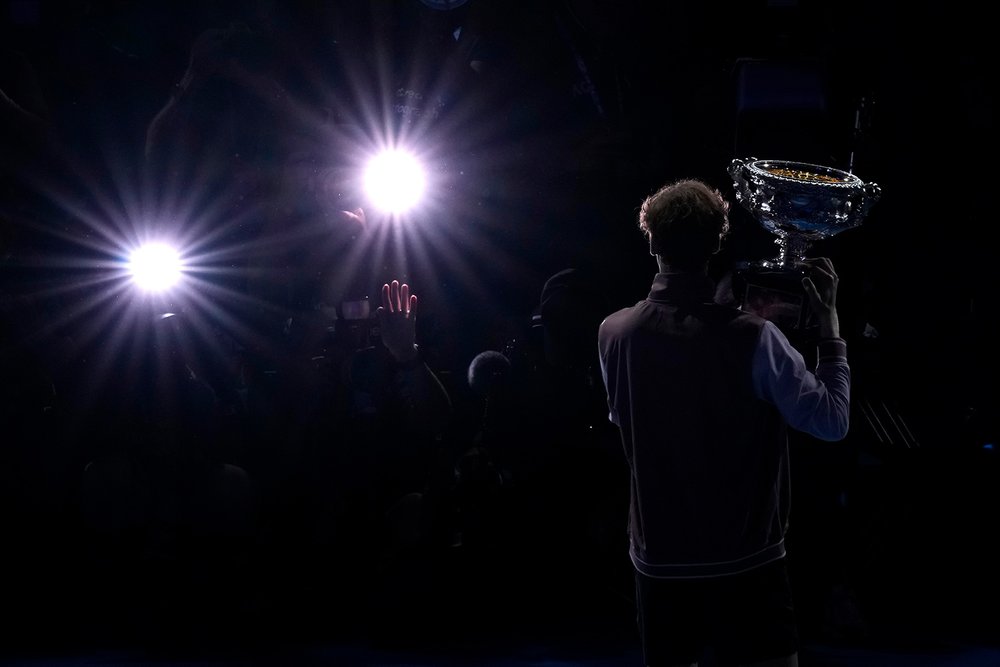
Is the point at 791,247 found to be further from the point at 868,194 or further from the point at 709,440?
the point at 709,440

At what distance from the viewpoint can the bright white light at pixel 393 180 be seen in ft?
12.3

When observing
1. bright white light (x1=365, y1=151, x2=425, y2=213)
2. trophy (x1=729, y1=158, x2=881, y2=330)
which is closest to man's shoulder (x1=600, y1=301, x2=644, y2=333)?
trophy (x1=729, y1=158, x2=881, y2=330)

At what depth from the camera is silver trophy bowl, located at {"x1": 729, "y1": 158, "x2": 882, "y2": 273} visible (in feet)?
6.93

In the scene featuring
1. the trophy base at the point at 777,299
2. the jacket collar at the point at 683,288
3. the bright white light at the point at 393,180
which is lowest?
the jacket collar at the point at 683,288

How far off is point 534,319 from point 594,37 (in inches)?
50.8

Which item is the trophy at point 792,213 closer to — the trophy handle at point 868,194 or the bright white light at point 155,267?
the trophy handle at point 868,194

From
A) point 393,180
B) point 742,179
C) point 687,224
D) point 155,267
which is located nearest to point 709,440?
point 687,224

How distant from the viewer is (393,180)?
12.4 feet

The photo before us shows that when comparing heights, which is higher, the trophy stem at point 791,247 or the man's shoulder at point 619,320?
the trophy stem at point 791,247

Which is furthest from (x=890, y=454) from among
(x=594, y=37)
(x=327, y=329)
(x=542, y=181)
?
(x=327, y=329)

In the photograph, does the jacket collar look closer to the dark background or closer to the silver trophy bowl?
the silver trophy bowl

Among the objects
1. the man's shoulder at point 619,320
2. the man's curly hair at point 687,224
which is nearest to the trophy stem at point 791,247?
the man's curly hair at point 687,224

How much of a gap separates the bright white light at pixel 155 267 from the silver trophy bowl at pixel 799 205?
2683mm

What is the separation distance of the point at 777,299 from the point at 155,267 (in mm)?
2839
